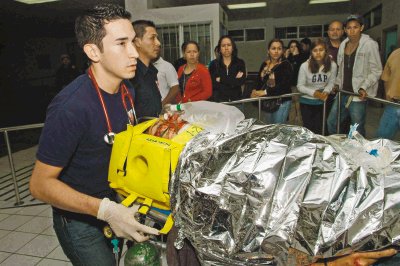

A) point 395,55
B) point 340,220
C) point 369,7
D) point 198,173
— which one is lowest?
point 340,220

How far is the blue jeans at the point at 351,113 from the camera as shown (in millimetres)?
3471

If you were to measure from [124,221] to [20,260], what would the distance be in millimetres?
1844

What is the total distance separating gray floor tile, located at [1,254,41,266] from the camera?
7.73 feet

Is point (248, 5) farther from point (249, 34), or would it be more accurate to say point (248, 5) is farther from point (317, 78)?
point (317, 78)

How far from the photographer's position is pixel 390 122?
3.07 meters

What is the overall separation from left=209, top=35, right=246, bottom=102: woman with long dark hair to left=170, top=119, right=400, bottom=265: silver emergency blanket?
302cm

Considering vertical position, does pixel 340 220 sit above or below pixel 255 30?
below

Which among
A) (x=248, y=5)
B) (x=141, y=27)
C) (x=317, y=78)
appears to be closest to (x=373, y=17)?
(x=248, y=5)

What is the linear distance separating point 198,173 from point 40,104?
1103 centimetres

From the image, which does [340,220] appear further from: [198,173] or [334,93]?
[334,93]

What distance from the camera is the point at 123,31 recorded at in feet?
4.23

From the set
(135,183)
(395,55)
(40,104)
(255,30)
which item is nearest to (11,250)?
(135,183)

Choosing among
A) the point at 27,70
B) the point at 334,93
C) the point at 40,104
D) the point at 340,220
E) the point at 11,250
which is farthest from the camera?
the point at 27,70

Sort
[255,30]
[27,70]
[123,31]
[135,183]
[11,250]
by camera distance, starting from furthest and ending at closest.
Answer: [27,70]
[255,30]
[11,250]
[123,31]
[135,183]
